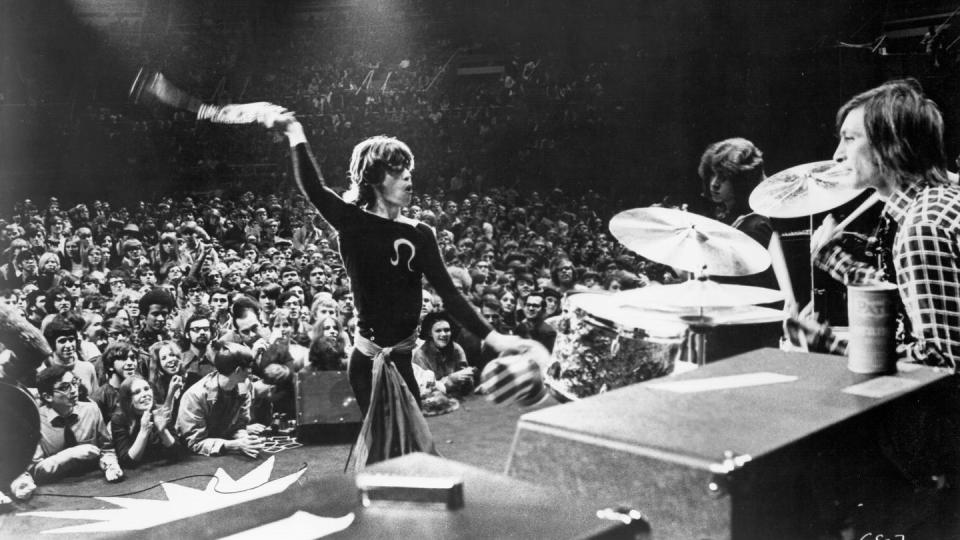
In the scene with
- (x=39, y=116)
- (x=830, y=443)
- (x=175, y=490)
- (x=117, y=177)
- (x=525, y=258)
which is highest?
(x=39, y=116)

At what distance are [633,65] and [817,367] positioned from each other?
181cm

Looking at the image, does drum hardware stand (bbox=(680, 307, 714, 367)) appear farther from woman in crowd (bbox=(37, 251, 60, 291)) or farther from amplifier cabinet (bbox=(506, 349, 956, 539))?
woman in crowd (bbox=(37, 251, 60, 291))

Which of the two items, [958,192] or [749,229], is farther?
[749,229]

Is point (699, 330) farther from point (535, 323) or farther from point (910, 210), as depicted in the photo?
point (910, 210)

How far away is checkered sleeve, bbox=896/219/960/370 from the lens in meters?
2.77

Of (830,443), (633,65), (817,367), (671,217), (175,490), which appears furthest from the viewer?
(633,65)

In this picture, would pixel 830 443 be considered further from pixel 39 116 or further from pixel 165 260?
pixel 39 116

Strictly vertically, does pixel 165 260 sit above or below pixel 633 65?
below

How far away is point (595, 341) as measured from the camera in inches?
116

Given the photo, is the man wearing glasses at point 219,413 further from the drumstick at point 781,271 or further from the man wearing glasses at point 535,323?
the drumstick at point 781,271

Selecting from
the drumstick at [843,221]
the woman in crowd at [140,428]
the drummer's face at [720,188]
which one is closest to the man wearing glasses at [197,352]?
the woman in crowd at [140,428]

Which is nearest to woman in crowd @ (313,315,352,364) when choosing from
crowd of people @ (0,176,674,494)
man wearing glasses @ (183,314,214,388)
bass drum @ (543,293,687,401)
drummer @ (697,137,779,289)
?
crowd of people @ (0,176,674,494)

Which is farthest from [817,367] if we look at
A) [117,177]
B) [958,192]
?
[117,177]

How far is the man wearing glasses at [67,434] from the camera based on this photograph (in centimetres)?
316
